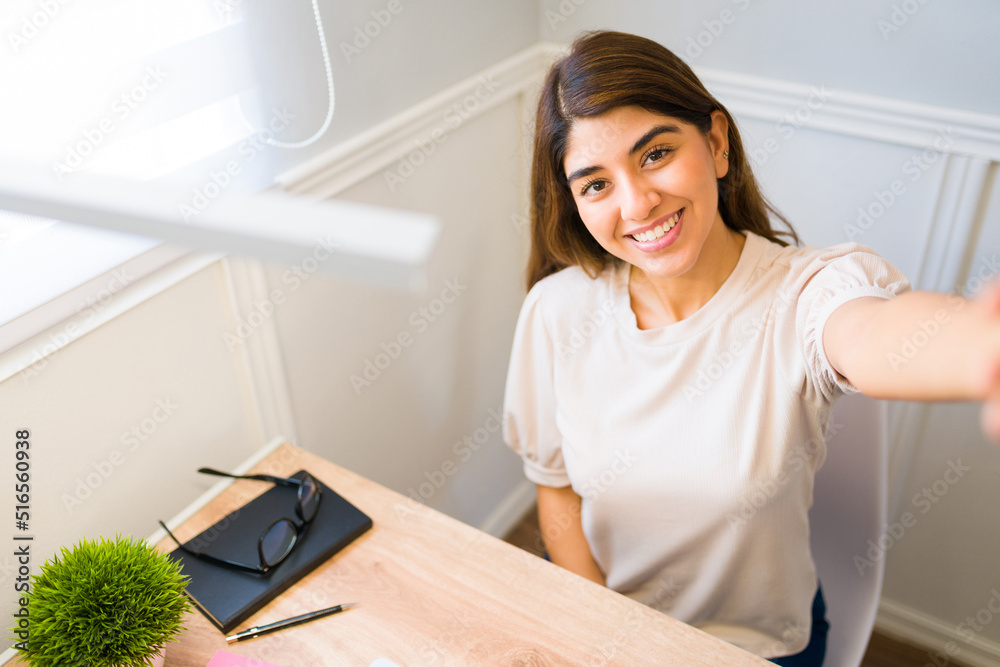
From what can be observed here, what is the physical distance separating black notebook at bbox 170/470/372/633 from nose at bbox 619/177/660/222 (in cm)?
53

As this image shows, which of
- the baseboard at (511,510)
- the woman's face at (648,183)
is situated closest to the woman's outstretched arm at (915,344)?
the woman's face at (648,183)

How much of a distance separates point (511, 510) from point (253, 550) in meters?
1.18

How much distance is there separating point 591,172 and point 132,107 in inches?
23.0

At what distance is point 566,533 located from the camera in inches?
50.8

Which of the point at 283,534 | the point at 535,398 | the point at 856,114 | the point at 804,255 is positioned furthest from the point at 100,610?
the point at 856,114

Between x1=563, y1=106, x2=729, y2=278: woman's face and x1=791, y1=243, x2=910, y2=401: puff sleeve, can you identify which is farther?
x1=563, y1=106, x2=729, y2=278: woman's face

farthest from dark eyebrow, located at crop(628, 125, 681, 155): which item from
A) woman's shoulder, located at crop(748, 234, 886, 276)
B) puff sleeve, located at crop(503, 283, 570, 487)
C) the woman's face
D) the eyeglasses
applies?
the eyeglasses

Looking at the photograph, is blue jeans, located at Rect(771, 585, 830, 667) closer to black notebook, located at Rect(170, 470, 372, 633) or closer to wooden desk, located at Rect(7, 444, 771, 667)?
wooden desk, located at Rect(7, 444, 771, 667)

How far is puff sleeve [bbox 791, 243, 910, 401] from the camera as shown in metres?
0.87

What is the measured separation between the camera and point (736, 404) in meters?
1.06

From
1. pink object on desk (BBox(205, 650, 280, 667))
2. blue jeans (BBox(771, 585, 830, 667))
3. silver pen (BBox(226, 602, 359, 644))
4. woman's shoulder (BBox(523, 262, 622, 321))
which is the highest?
woman's shoulder (BBox(523, 262, 622, 321))

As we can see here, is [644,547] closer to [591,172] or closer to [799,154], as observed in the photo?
[591,172]

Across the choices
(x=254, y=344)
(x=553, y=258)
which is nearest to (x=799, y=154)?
(x=553, y=258)

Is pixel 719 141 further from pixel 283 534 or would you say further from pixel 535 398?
pixel 283 534
